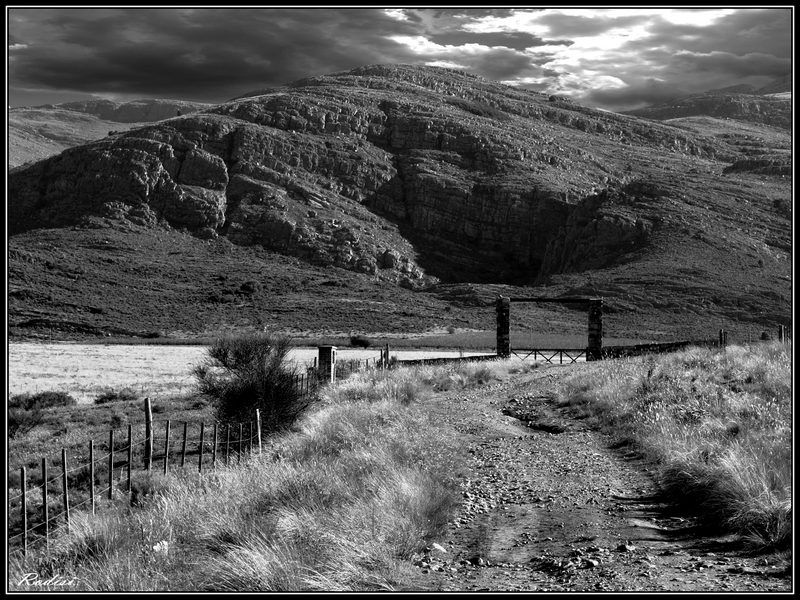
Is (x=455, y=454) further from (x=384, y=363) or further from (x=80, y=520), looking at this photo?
(x=384, y=363)

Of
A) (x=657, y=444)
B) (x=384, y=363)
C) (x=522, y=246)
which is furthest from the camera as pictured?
(x=522, y=246)

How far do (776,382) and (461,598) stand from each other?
989cm

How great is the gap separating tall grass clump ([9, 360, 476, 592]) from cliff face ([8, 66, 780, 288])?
4164 inches

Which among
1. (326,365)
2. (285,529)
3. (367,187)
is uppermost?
(367,187)

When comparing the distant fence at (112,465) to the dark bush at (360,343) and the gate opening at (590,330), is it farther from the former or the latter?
the dark bush at (360,343)

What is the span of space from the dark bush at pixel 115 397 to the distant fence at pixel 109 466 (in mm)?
7409

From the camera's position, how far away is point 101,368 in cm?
4438

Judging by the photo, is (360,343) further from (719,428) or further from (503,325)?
(719,428)

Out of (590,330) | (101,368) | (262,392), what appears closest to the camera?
(262,392)

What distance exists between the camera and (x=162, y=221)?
128 meters

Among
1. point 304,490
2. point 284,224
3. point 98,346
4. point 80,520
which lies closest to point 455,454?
point 304,490

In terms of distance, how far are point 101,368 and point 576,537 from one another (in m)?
41.1

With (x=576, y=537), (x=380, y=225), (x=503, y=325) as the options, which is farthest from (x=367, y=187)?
(x=576, y=537)

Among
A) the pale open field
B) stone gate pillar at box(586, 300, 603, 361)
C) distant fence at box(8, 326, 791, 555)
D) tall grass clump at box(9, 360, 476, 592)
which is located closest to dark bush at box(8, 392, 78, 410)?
the pale open field
